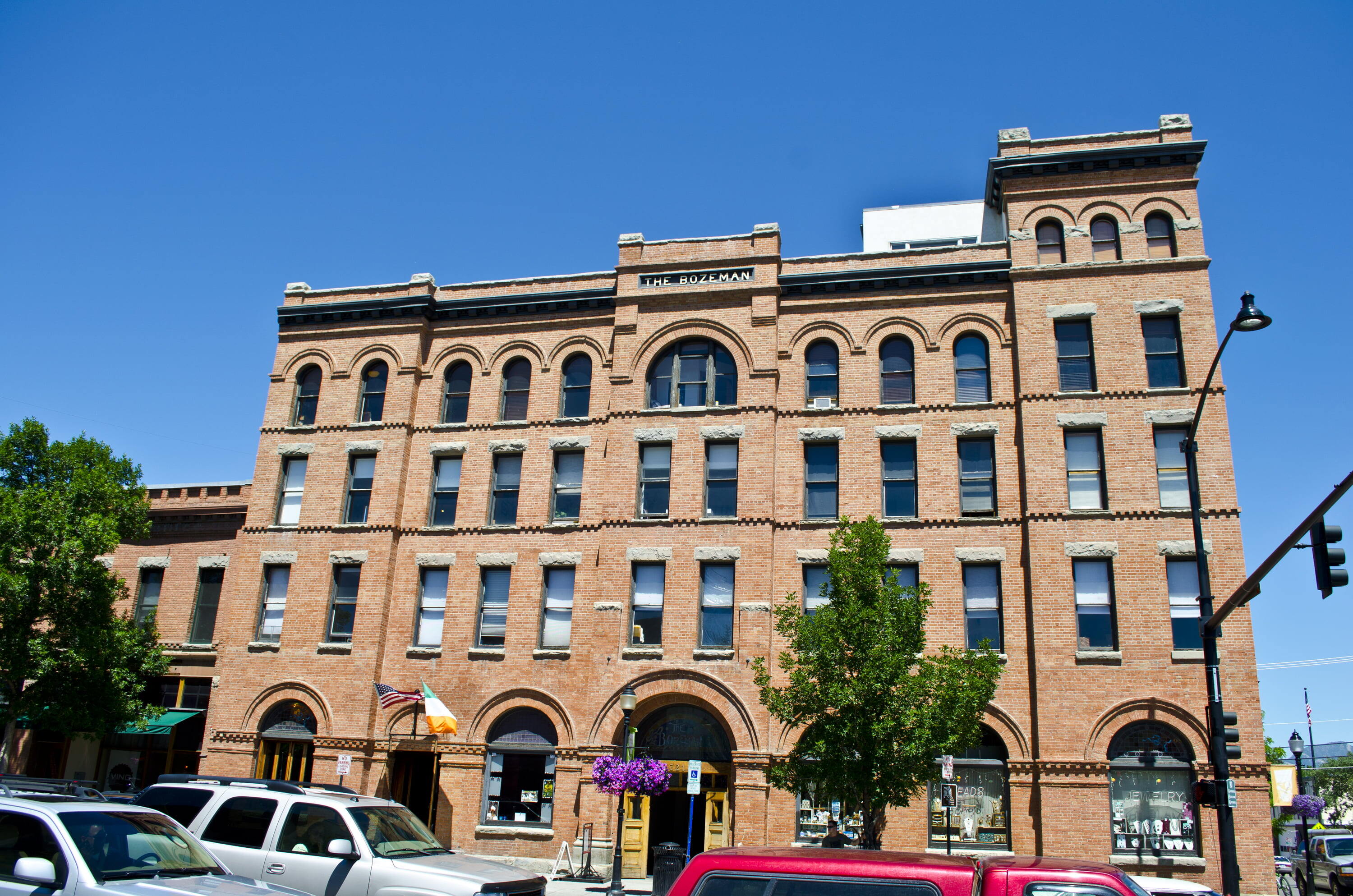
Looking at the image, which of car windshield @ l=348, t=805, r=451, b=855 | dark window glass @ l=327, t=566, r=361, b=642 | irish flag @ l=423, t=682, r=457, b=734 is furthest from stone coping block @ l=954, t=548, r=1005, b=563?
dark window glass @ l=327, t=566, r=361, b=642

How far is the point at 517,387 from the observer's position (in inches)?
1177

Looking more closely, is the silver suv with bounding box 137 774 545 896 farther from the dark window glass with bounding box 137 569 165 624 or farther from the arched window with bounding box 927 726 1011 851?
the dark window glass with bounding box 137 569 165 624

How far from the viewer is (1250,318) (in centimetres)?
1616

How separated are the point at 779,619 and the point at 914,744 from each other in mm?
5558

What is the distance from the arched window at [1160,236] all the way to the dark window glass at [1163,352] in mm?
1766

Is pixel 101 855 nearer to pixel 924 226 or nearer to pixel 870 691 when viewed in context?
pixel 870 691

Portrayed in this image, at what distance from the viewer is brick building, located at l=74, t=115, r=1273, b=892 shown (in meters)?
23.4

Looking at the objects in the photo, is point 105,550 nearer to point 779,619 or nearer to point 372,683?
point 372,683

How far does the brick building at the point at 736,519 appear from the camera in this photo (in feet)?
76.8

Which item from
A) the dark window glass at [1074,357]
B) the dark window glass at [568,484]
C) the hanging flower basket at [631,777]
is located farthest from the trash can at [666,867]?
the dark window glass at [1074,357]

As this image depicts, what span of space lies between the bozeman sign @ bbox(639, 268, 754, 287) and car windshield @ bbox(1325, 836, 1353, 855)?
22.0 m

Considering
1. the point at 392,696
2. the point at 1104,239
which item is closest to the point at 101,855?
the point at 392,696

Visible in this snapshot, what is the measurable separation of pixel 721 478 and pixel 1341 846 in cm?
1938

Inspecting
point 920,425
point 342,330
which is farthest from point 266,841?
point 342,330
